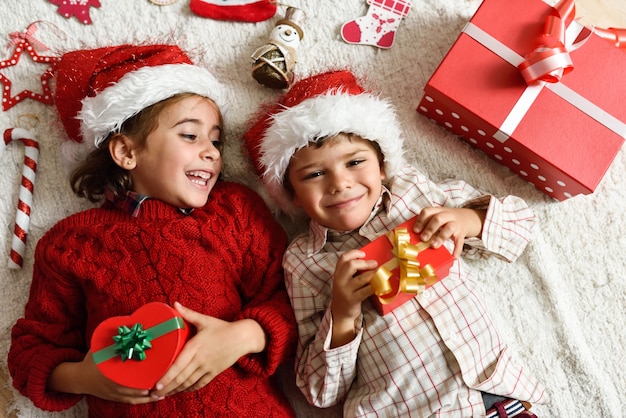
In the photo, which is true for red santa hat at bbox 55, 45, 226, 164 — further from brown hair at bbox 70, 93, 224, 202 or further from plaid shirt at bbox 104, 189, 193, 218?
plaid shirt at bbox 104, 189, 193, 218

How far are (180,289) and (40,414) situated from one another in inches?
19.6

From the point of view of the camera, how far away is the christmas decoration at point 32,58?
4.42 feet

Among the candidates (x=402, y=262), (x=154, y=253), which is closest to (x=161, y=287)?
(x=154, y=253)

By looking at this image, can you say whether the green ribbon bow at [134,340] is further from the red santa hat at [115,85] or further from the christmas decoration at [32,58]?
the christmas decoration at [32,58]

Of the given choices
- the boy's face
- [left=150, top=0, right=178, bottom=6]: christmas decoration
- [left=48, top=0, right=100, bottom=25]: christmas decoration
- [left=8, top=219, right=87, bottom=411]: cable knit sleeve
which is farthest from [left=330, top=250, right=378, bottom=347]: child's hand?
[left=48, top=0, right=100, bottom=25]: christmas decoration

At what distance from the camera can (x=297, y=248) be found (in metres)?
1.21

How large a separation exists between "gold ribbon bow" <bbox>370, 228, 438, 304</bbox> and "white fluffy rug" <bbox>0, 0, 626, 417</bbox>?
0.42 meters

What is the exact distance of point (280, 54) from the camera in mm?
1275

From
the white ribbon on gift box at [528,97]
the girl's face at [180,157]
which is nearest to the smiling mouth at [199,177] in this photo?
the girl's face at [180,157]

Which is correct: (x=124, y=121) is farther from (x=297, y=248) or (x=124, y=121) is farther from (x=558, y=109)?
(x=558, y=109)

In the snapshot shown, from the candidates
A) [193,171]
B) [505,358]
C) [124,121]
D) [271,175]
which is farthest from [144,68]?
[505,358]

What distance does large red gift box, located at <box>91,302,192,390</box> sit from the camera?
898mm

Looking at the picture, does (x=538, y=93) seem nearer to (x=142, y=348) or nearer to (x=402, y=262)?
(x=402, y=262)

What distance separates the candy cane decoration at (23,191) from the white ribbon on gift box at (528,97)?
1112 millimetres
